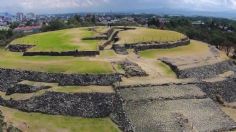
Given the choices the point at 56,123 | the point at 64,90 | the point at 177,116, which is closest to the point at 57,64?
the point at 64,90

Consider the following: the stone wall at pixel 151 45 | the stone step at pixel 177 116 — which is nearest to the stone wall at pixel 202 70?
the stone wall at pixel 151 45

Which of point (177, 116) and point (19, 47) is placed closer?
point (177, 116)

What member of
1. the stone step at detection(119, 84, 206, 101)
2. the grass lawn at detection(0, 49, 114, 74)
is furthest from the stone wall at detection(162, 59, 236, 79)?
the grass lawn at detection(0, 49, 114, 74)

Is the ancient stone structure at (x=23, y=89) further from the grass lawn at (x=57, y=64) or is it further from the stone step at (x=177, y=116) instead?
the stone step at (x=177, y=116)

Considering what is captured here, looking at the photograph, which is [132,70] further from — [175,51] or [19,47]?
[19,47]

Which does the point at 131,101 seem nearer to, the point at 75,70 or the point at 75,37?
the point at 75,70

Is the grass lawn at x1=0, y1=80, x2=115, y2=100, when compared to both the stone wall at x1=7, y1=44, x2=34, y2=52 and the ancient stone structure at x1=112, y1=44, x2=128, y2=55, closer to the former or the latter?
the ancient stone structure at x1=112, y1=44, x2=128, y2=55

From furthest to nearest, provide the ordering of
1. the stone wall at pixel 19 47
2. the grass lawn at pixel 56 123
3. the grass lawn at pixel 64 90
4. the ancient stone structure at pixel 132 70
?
the stone wall at pixel 19 47
the ancient stone structure at pixel 132 70
the grass lawn at pixel 64 90
the grass lawn at pixel 56 123
